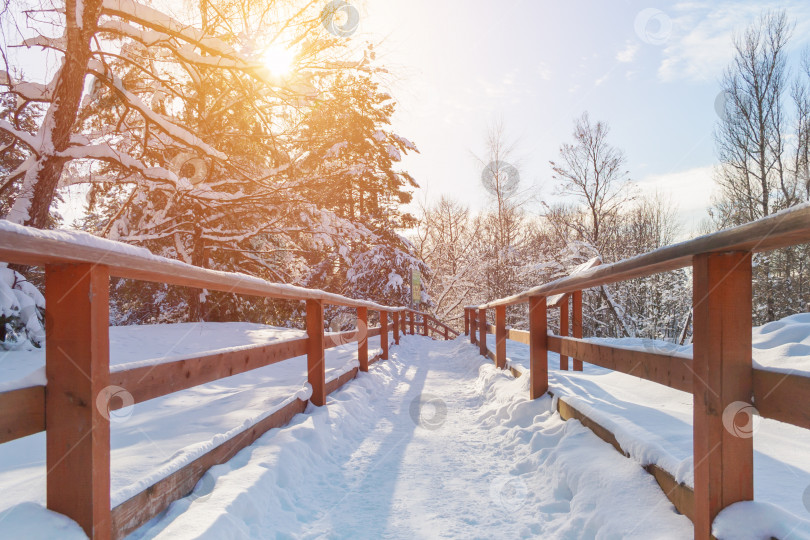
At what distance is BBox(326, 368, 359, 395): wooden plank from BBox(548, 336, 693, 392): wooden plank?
90.6 inches

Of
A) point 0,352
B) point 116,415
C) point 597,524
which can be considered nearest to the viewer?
point 597,524

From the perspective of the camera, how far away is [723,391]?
4.67ft

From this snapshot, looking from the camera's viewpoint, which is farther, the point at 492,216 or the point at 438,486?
the point at 492,216

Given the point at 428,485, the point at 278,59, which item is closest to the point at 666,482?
the point at 428,485

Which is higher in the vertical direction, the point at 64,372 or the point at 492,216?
the point at 492,216

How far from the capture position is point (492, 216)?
968 inches

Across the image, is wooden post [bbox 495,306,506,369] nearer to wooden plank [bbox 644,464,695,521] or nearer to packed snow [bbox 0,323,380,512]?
packed snow [bbox 0,323,380,512]

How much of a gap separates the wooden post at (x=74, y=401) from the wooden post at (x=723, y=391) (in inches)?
74.0

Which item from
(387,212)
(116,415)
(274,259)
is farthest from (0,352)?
(387,212)

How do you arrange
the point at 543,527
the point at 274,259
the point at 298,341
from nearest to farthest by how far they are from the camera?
the point at 543,527 < the point at 298,341 < the point at 274,259

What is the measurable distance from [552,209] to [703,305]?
21216 mm

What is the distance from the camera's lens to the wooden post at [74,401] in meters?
1.33

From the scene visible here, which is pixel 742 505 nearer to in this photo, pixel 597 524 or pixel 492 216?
pixel 597 524

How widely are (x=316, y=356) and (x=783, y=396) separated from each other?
3167 millimetres
